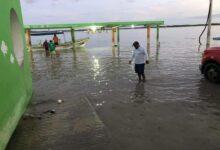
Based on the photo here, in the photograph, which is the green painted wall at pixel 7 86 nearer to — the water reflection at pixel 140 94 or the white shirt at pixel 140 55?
the water reflection at pixel 140 94

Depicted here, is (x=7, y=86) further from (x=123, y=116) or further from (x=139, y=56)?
(x=139, y=56)

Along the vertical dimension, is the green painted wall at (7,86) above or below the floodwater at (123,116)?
above

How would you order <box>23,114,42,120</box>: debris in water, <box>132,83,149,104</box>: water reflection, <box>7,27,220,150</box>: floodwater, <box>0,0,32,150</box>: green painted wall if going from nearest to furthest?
<box>0,0,32,150</box>: green painted wall → <box>7,27,220,150</box>: floodwater → <box>23,114,42,120</box>: debris in water → <box>132,83,149,104</box>: water reflection

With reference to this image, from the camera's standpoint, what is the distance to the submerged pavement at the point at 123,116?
240 inches

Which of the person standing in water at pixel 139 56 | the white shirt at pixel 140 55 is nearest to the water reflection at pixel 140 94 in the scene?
the person standing in water at pixel 139 56

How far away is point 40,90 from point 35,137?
517 cm

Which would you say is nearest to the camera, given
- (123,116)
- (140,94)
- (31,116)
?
(123,116)

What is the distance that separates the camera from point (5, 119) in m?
5.88

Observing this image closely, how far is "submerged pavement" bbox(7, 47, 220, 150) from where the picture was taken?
20.0 ft

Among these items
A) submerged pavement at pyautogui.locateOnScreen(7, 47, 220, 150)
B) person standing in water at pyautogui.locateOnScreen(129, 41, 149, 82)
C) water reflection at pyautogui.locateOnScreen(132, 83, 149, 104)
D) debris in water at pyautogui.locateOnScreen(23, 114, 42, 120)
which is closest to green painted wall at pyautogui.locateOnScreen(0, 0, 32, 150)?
debris in water at pyautogui.locateOnScreen(23, 114, 42, 120)

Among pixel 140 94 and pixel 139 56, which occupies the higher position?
pixel 139 56

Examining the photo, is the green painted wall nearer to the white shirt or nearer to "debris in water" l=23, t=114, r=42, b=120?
"debris in water" l=23, t=114, r=42, b=120

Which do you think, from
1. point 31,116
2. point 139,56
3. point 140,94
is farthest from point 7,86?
point 139,56

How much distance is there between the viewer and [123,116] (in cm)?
777
